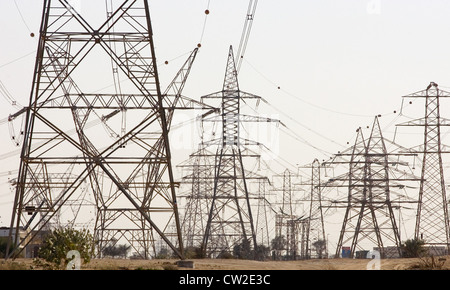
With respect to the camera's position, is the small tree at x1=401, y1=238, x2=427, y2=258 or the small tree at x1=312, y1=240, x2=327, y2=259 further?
the small tree at x1=312, y1=240, x2=327, y2=259

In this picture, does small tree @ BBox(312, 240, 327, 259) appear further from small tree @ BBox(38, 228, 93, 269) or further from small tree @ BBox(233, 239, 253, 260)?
small tree @ BBox(38, 228, 93, 269)

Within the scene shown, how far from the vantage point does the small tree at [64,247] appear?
126 feet

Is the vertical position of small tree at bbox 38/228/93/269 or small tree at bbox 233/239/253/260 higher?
small tree at bbox 233/239/253/260

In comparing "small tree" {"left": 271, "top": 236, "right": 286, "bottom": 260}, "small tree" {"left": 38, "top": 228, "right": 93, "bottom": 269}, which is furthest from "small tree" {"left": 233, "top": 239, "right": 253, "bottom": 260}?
"small tree" {"left": 271, "top": 236, "right": 286, "bottom": 260}

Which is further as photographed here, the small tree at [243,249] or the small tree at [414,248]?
the small tree at [243,249]

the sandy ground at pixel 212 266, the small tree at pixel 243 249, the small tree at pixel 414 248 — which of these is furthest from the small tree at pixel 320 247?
the sandy ground at pixel 212 266

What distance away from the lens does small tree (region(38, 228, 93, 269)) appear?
38.3 m

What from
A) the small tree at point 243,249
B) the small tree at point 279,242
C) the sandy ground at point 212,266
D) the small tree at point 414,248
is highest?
the small tree at point 279,242

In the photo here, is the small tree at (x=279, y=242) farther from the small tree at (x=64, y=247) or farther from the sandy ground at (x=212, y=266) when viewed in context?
the small tree at (x=64, y=247)

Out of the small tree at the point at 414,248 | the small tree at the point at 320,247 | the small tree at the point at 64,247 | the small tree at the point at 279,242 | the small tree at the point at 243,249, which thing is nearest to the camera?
the small tree at the point at 64,247

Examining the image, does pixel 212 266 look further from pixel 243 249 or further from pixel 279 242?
pixel 279 242
